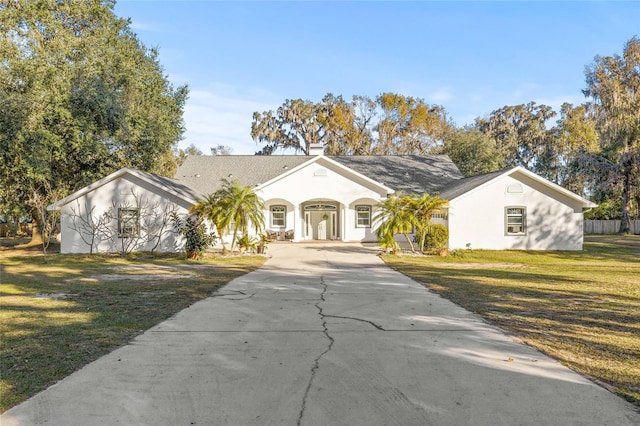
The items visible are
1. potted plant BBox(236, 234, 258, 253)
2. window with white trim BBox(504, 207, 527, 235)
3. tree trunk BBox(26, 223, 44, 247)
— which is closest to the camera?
potted plant BBox(236, 234, 258, 253)

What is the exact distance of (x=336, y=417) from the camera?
12.1 ft

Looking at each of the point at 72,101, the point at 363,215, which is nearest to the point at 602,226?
the point at 363,215

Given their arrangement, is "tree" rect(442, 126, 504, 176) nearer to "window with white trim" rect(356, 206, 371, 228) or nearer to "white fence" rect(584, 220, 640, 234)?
"white fence" rect(584, 220, 640, 234)

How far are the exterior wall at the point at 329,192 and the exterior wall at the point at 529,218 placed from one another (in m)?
6.54

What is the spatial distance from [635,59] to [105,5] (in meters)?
36.9

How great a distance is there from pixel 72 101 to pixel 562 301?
23718 mm

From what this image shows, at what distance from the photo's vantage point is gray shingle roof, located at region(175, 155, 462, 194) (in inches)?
1227

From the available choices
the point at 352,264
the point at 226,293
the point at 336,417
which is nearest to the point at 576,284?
the point at 352,264

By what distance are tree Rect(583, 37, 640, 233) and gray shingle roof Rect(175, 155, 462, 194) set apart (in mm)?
12478

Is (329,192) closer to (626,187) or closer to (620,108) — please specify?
(620,108)

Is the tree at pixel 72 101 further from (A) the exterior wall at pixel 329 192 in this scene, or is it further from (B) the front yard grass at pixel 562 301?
(B) the front yard grass at pixel 562 301

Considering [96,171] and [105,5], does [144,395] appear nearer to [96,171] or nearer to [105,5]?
[96,171]

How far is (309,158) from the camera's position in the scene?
33.0 metres

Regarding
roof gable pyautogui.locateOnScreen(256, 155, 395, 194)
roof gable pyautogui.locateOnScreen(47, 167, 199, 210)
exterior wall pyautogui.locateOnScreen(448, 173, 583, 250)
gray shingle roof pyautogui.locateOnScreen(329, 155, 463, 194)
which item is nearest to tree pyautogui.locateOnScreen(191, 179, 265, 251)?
roof gable pyautogui.locateOnScreen(47, 167, 199, 210)
